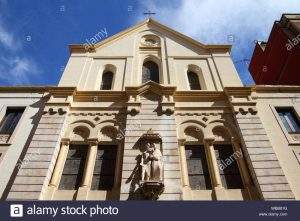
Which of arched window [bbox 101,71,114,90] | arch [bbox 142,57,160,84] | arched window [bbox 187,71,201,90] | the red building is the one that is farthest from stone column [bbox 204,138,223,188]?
the red building

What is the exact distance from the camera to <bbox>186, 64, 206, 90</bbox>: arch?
67.3ft

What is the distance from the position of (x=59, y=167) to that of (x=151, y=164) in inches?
172

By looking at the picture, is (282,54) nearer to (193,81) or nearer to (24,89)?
(193,81)

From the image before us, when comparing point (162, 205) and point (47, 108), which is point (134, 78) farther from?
point (162, 205)

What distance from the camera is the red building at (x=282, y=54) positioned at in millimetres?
27266

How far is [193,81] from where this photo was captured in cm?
2102

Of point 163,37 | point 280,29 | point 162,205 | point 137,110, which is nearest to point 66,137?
point 137,110

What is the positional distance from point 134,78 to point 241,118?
7151 millimetres

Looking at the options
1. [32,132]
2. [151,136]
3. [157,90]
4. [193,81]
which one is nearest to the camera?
[151,136]

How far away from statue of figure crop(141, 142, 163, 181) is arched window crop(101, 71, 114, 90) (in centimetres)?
684

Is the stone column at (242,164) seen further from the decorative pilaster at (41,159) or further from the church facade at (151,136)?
the decorative pilaster at (41,159)

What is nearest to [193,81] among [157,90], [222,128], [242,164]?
[157,90]

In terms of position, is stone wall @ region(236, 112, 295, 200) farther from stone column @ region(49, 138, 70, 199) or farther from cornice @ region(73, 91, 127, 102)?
stone column @ region(49, 138, 70, 199)

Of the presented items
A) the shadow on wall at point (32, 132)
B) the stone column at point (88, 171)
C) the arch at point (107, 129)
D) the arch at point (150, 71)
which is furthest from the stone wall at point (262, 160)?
the shadow on wall at point (32, 132)
